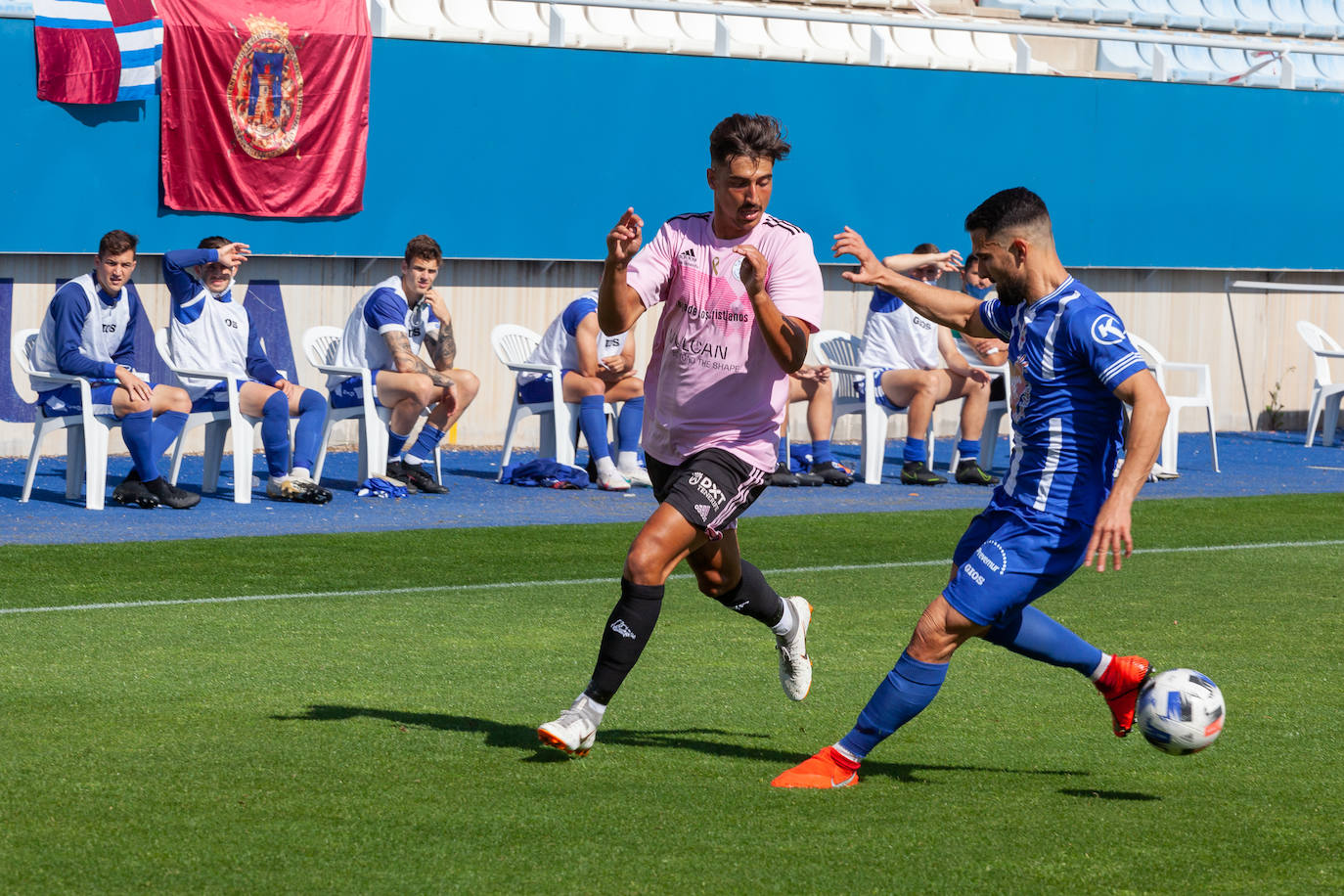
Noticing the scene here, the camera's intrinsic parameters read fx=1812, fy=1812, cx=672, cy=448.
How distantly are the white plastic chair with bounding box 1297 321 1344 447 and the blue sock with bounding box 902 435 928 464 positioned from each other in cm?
621

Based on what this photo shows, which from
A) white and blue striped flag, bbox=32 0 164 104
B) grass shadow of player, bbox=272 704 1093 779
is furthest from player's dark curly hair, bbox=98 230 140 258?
grass shadow of player, bbox=272 704 1093 779

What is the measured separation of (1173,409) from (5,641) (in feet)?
41.6

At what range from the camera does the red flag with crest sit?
→ 1494cm

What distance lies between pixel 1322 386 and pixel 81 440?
43.3ft

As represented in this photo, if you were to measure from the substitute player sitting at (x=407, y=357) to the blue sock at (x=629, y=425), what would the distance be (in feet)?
4.38

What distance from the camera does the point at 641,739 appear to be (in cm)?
596

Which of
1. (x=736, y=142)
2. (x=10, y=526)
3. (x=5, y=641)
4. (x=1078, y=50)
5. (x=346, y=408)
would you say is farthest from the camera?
(x=1078, y=50)

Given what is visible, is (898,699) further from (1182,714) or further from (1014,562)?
(1182,714)

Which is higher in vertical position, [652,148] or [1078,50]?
[1078,50]

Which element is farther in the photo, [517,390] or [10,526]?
[517,390]

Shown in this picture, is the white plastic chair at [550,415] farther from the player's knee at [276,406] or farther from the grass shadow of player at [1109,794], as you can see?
the grass shadow of player at [1109,794]

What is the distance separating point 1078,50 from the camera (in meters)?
22.6

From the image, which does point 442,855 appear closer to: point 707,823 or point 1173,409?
point 707,823

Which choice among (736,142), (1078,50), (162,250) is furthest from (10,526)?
(1078,50)
